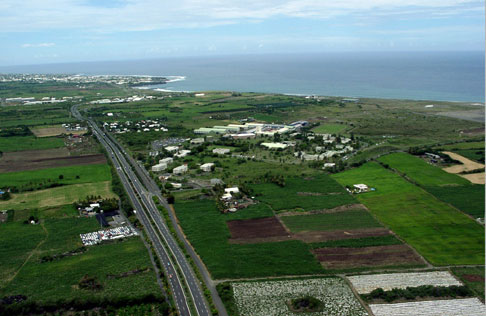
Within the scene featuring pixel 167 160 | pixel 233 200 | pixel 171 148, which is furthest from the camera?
pixel 171 148

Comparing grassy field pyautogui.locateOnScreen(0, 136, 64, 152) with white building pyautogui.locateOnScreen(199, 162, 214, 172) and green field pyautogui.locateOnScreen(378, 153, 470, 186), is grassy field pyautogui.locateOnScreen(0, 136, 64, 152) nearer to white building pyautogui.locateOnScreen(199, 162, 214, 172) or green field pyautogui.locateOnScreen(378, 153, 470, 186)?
white building pyautogui.locateOnScreen(199, 162, 214, 172)

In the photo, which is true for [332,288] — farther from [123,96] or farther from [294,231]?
[123,96]

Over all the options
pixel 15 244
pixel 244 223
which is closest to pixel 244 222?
pixel 244 223

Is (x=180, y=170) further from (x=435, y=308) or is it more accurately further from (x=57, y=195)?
(x=435, y=308)

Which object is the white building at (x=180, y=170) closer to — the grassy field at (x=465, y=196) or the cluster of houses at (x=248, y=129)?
the cluster of houses at (x=248, y=129)

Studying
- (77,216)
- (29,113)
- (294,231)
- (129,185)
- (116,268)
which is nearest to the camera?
(116,268)

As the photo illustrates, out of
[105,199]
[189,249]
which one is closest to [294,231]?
[189,249]

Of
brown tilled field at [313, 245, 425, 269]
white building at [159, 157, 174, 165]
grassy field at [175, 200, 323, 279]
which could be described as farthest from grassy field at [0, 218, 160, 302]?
white building at [159, 157, 174, 165]
